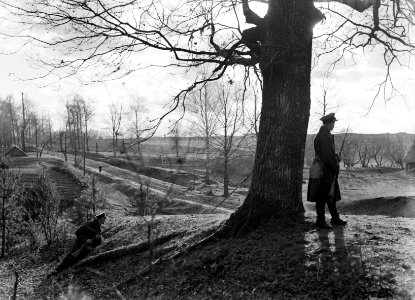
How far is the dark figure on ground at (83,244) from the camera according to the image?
29.9ft

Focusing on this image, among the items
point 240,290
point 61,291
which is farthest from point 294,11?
point 61,291

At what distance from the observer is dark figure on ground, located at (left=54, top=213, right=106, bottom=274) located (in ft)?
29.9

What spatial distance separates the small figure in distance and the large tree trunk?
4.52 metres

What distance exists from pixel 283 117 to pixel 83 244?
6.05 metres

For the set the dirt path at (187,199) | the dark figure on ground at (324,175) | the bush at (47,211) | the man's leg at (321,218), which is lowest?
the dirt path at (187,199)

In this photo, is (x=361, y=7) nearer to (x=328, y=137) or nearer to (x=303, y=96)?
(x=303, y=96)

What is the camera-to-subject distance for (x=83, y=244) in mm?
9312

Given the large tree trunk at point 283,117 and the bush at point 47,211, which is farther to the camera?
the bush at point 47,211

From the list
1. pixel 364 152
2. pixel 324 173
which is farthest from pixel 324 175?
pixel 364 152

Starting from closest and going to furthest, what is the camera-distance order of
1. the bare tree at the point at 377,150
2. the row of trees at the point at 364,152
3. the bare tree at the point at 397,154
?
the row of trees at the point at 364,152 < the bare tree at the point at 397,154 < the bare tree at the point at 377,150

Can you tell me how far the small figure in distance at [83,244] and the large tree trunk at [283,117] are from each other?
4.52m

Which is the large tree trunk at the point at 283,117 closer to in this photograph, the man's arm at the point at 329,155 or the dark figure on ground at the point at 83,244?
the man's arm at the point at 329,155

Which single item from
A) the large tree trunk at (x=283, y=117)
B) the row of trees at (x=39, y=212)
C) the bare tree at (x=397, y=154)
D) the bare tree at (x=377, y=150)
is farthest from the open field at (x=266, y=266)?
the bare tree at (x=377, y=150)

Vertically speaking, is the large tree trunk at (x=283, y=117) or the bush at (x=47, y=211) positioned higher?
the large tree trunk at (x=283, y=117)
